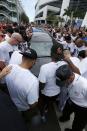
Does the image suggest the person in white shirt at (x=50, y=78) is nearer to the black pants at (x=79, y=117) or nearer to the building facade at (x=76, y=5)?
the black pants at (x=79, y=117)

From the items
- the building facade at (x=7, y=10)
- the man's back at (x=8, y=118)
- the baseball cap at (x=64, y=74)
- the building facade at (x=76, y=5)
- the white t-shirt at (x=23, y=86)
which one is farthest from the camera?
the building facade at (x=7, y=10)

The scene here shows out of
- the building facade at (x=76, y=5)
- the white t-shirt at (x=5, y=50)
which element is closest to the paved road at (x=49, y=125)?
the white t-shirt at (x=5, y=50)

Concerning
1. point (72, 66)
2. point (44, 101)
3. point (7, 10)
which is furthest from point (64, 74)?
point (7, 10)

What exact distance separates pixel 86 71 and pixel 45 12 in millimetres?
119043

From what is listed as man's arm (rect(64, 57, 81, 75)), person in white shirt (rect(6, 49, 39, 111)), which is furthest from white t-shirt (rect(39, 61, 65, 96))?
person in white shirt (rect(6, 49, 39, 111))

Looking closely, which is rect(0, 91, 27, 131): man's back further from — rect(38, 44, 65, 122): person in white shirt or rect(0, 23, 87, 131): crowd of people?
rect(38, 44, 65, 122): person in white shirt

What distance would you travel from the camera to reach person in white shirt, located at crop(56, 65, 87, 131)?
12.4ft

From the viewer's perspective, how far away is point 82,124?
14.2 feet

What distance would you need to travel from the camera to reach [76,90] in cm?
398

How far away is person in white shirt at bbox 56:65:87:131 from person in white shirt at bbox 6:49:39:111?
518 mm

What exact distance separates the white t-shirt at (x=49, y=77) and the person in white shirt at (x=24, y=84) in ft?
2.93

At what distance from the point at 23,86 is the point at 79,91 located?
1013mm

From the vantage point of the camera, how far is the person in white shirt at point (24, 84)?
336 cm

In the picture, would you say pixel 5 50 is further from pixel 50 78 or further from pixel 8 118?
pixel 8 118
